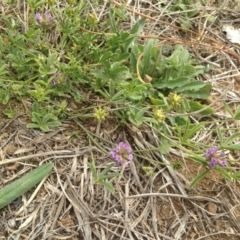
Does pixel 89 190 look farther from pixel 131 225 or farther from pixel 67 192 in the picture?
pixel 131 225

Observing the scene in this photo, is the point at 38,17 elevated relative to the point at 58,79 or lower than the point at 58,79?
elevated

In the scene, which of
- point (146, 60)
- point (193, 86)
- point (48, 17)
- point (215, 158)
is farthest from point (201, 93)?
point (48, 17)

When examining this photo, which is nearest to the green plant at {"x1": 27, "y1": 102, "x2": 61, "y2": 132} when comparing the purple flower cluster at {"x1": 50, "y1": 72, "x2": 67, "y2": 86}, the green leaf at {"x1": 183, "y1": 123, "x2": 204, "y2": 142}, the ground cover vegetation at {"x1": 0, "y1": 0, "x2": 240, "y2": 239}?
the ground cover vegetation at {"x1": 0, "y1": 0, "x2": 240, "y2": 239}

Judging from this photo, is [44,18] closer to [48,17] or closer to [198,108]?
[48,17]

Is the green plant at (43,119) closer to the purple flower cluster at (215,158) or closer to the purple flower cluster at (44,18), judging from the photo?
the purple flower cluster at (44,18)

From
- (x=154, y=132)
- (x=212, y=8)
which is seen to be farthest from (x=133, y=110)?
(x=212, y=8)

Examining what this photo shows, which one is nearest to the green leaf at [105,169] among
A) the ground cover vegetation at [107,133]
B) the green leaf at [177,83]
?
the ground cover vegetation at [107,133]

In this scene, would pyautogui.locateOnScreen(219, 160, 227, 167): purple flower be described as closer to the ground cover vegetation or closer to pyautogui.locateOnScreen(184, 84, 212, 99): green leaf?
the ground cover vegetation

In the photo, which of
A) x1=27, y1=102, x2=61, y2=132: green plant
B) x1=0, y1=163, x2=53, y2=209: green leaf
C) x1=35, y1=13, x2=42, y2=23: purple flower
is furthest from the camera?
x1=35, y1=13, x2=42, y2=23: purple flower
